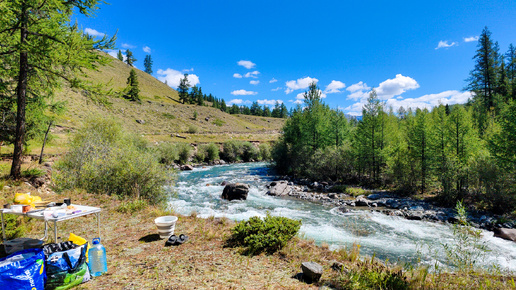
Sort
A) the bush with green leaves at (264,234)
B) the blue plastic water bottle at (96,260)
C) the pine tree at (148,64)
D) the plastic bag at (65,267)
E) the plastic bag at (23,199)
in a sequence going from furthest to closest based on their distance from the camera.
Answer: the pine tree at (148,64) < the bush with green leaves at (264,234) < the plastic bag at (23,199) < the blue plastic water bottle at (96,260) < the plastic bag at (65,267)

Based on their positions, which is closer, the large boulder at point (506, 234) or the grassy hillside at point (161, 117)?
the large boulder at point (506, 234)

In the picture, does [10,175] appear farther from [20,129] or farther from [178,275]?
[178,275]

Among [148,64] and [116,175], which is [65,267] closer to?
[116,175]

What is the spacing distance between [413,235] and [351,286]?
1018cm

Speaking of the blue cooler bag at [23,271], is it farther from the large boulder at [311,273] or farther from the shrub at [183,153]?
the shrub at [183,153]

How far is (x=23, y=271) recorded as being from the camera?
11.9ft

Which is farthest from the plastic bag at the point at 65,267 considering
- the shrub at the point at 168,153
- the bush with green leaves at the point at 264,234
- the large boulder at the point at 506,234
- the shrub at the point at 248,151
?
the shrub at the point at 248,151

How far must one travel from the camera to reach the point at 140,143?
30828mm

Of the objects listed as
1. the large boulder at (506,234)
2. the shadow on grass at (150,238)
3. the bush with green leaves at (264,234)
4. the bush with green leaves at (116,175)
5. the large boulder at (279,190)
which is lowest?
the large boulder at (506,234)

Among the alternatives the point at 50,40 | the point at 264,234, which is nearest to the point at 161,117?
the point at 50,40

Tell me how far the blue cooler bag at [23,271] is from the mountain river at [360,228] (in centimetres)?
590

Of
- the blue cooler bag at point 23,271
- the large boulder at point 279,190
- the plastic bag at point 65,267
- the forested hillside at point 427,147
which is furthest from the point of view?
the large boulder at point 279,190

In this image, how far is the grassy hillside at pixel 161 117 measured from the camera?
5306 cm

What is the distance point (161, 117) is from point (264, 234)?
7663cm
